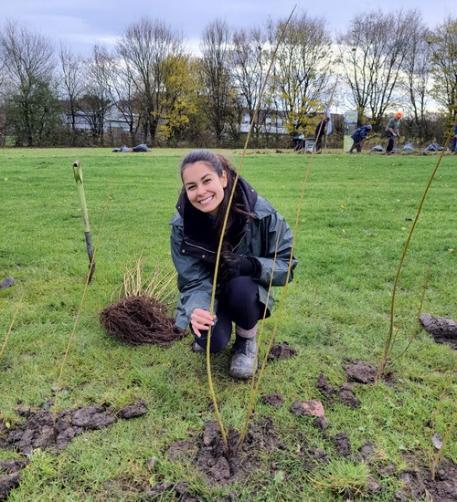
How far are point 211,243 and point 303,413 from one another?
928 millimetres

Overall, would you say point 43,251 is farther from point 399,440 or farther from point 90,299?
point 399,440

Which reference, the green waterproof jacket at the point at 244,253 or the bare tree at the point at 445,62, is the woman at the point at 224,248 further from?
the bare tree at the point at 445,62

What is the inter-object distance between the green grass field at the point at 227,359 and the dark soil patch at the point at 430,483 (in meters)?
0.04

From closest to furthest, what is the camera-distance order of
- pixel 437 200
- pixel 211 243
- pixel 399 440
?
pixel 399 440
pixel 211 243
pixel 437 200

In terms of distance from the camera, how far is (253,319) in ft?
7.95

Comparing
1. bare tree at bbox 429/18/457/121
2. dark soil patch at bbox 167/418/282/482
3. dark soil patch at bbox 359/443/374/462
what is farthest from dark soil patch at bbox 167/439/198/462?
bare tree at bbox 429/18/457/121

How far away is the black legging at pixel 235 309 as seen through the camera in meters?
2.31

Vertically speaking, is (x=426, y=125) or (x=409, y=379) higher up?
(x=426, y=125)

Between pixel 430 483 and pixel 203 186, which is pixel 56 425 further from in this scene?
pixel 430 483

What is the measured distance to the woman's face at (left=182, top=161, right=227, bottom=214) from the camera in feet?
6.84

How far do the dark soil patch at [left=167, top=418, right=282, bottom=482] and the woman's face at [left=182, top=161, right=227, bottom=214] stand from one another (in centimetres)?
102

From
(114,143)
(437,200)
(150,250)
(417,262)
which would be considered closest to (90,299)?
(150,250)

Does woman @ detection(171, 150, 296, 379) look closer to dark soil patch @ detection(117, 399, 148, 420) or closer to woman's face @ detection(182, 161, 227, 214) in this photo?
woman's face @ detection(182, 161, 227, 214)

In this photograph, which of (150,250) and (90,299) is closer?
(90,299)
